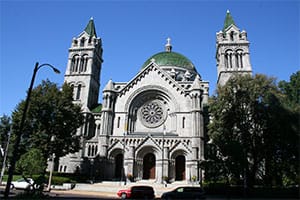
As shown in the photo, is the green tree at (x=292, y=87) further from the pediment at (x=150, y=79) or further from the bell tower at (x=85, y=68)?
the bell tower at (x=85, y=68)

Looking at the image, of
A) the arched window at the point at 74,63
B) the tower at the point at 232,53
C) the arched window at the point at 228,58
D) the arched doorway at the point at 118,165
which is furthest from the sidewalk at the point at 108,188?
the arched window at the point at 74,63

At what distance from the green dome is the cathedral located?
3.88m

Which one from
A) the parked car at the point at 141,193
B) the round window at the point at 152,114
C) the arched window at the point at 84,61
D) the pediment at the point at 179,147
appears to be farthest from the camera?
the arched window at the point at 84,61

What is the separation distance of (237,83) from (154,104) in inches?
698

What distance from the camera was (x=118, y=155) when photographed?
133 ft

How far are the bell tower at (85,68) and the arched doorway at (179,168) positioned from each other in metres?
19.8

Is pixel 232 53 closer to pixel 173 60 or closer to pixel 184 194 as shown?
pixel 173 60

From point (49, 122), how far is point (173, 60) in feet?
107

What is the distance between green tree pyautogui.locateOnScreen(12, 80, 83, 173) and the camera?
32438mm

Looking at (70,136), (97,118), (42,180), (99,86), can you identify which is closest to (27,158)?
(42,180)

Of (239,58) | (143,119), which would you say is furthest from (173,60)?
(143,119)

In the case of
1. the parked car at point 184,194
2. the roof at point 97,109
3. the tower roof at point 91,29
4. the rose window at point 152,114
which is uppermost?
the tower roof at point 91,29

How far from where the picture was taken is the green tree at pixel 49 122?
3244 centimetres

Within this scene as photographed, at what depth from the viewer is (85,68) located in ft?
167
